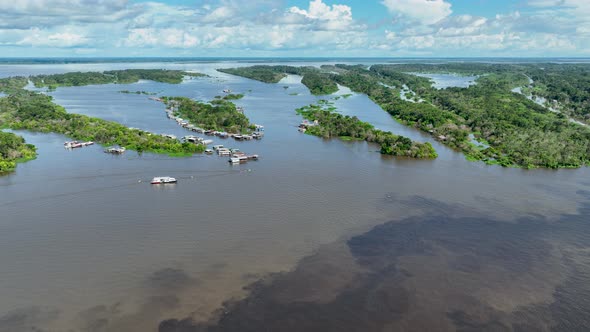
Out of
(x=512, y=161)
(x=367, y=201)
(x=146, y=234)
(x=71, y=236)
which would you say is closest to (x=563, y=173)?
(x=512, y=161)

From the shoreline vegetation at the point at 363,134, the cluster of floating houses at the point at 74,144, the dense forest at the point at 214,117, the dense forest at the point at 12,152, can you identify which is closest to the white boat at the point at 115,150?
the cluster of floating houses at the point at 74,144

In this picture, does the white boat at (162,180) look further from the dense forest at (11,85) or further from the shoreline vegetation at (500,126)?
the dense forest at (11,85)

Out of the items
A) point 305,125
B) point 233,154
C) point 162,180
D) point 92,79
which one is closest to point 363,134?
point 305,125

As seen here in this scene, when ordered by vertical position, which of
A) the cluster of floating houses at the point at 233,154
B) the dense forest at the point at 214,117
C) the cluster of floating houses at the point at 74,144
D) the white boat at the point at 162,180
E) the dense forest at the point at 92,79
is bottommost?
the white boat at the point at 162,180

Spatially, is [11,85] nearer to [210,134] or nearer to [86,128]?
[86,128]

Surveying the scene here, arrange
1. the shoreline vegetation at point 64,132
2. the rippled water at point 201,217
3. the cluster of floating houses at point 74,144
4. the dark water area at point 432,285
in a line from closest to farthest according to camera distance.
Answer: the dark water area at point 432,285
the rippled water at point 201,217
the shoreline vegetation at point 64,132
the cluster of floating houses at point 74,144

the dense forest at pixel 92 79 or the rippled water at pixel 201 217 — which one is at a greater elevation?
the dense forest at pixel 92 79

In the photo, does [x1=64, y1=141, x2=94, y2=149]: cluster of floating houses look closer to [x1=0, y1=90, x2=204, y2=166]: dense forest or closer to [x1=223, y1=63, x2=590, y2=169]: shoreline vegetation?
[x1=0, y1=90, x2=204, y2=166]: dense forest

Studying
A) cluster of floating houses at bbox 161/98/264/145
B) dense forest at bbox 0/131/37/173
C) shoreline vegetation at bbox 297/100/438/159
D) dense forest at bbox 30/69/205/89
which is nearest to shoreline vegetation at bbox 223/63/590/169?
shoreline vegetation at bbox 297/100/438/159
